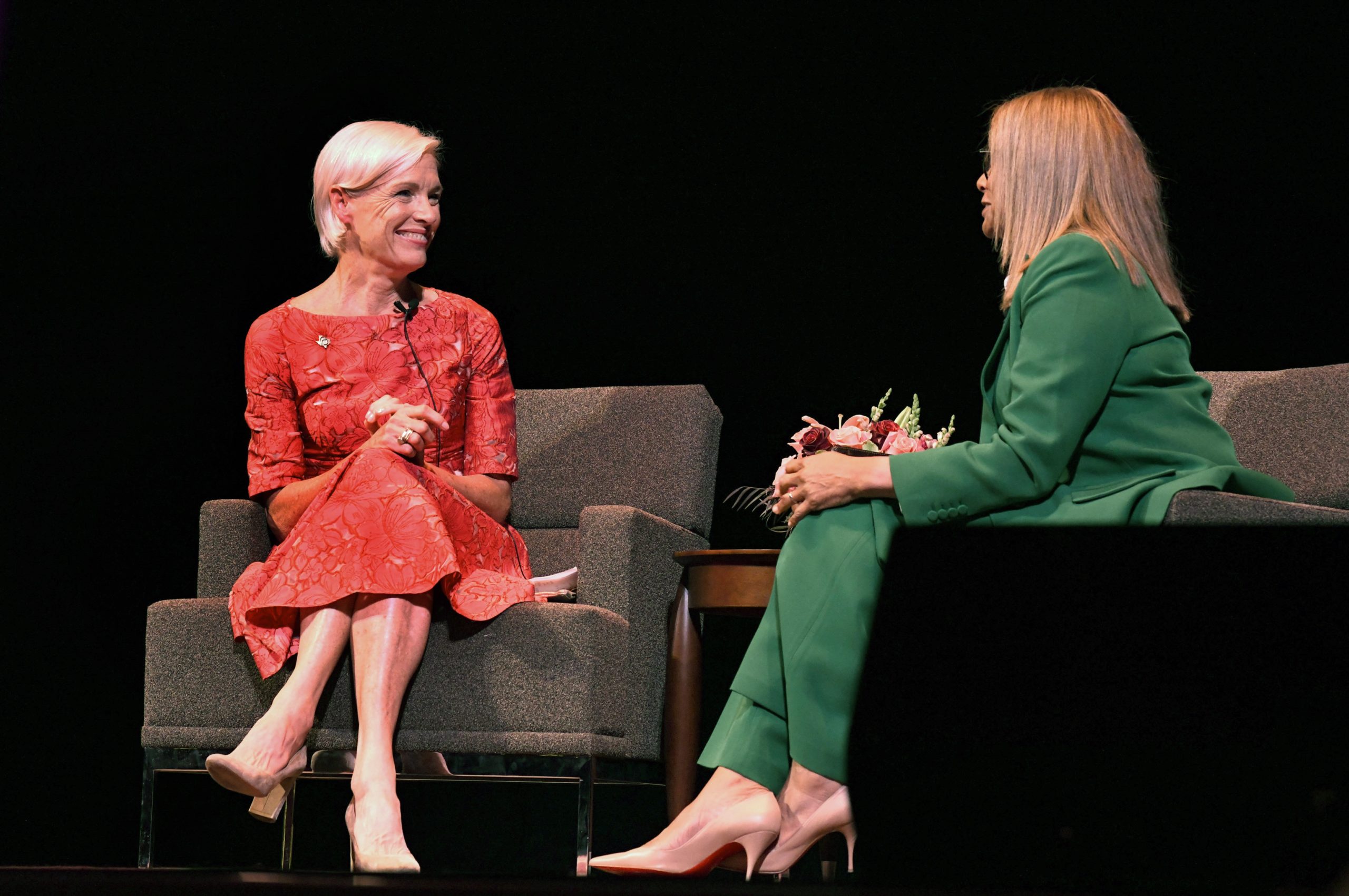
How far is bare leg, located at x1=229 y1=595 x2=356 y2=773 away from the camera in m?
2.03

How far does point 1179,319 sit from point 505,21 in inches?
97.0

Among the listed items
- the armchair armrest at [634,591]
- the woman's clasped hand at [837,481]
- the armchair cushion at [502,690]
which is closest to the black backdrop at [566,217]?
the armchair armrest at [634,591]

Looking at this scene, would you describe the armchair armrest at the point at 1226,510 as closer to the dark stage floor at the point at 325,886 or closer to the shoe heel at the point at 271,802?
the dark stage floor at the point at 325,886

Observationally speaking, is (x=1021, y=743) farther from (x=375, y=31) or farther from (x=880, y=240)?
(x=375, y=31)

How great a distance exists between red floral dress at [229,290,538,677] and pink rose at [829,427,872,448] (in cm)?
65

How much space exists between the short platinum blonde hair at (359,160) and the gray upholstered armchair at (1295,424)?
164 centimetres

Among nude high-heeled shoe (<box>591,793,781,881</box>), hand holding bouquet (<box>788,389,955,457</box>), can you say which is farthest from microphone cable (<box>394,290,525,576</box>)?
nude high-heeled shoe (<box>591,793,781,881</box>)

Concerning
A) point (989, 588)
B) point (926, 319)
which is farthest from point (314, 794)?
point (989, 588)

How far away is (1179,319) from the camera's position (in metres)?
1.85

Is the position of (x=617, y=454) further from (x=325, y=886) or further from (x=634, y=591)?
(x=325, y=886)

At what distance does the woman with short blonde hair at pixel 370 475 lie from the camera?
6.91 ft

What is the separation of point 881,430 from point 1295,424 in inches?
31.5

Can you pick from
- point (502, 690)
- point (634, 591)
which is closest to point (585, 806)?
point (502, 690)

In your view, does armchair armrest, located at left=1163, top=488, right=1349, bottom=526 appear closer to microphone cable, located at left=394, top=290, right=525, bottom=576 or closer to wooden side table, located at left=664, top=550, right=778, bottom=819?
wooden side table, located at left=664, top=550, right=778, bottom=819
